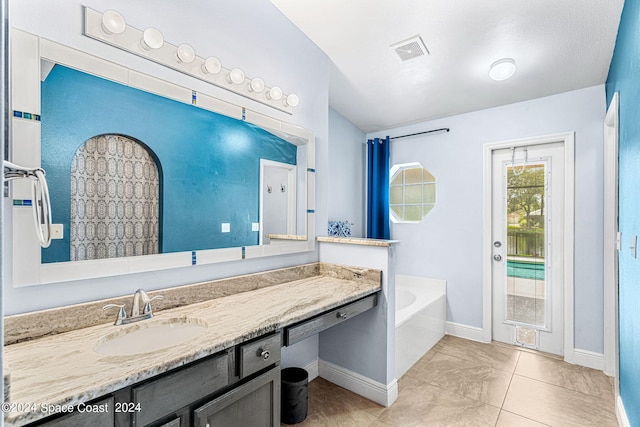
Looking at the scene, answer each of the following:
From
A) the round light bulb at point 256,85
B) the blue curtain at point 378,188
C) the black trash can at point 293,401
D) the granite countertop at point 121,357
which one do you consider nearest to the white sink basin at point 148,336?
the granite countertop at point 121,357

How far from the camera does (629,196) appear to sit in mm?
1646

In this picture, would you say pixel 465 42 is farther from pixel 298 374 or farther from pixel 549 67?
pixel 298 374

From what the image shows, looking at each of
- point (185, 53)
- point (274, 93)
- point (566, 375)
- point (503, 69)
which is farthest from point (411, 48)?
point (566, 375)

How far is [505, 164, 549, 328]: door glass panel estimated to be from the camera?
9.48 feet

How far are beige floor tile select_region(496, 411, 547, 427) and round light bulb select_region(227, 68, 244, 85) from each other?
2647 millimetres

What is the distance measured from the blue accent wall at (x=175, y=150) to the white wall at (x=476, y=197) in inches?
74.4

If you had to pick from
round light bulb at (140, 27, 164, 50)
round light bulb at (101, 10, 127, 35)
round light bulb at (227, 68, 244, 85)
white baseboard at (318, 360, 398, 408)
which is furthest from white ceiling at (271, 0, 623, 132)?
white baseboard at (318, 360, 398, 408)

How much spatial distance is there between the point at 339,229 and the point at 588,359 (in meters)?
2.41

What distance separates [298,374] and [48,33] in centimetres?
219

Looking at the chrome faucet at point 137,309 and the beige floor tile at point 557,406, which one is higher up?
the chrome faucet at point 137,309

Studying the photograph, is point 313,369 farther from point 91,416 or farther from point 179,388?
point 91,416

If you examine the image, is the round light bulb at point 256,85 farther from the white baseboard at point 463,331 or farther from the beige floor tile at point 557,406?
the white baseboard at point 463,331

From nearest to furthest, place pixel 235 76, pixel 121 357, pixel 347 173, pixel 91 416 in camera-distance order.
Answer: pixel 91 416 < pixel 121 357 < pixel 235 76 < pixel 347 173

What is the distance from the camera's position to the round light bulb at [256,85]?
6.50ft
